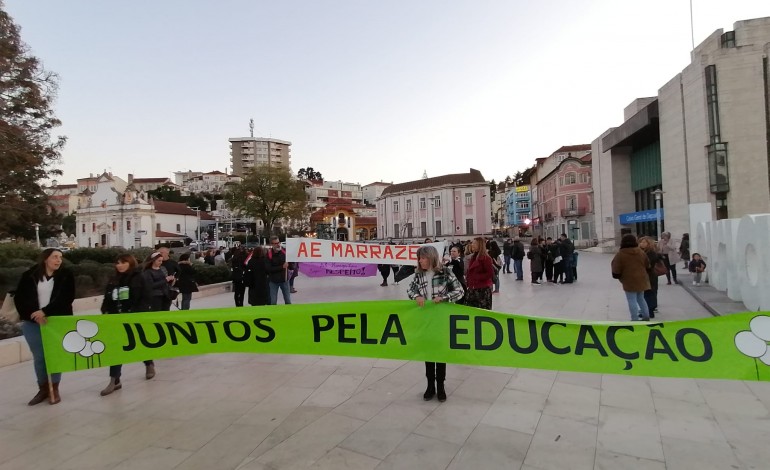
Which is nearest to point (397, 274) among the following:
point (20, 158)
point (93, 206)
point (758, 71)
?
point (20, 158)

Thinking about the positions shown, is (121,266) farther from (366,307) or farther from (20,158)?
(20,158)

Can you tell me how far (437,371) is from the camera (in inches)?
181

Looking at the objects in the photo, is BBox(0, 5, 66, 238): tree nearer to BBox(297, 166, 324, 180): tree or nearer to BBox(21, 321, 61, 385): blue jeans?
BBox(21, 321, 61, 385): blue jeans

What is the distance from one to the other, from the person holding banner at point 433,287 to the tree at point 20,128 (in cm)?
1780

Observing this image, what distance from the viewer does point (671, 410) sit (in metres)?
4.26

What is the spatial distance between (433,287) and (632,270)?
4571mm

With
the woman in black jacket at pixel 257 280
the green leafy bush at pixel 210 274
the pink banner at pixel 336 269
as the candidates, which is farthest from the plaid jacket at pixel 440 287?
the green leafy bush at pixel 210 274

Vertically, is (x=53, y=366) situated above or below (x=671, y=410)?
above

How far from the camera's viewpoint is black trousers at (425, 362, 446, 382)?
458 centimetres

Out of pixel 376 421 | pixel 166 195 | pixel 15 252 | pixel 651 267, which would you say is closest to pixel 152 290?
pixel 376 421

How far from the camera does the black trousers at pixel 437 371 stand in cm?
458

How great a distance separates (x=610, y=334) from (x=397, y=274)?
1213 centimetres

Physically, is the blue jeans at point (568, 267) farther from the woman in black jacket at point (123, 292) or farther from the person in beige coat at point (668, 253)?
the woman in black jacket at point (123, 292)

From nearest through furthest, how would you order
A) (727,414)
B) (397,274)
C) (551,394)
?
(727,414), (551,394), (397,274)
